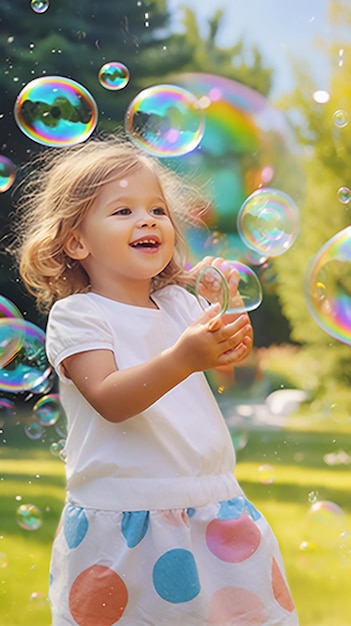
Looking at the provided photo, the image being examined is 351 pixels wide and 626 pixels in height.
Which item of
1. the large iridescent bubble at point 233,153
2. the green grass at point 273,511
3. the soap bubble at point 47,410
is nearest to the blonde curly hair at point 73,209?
the large iridescent bubble at point 233,153

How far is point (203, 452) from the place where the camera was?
178 centimetres

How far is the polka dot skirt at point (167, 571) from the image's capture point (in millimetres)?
1699

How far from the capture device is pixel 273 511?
5.20 meters

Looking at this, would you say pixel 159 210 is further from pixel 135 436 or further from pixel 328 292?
pixel 328 292

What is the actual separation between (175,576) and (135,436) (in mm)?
252

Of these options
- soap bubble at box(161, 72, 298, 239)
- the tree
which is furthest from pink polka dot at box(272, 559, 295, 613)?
the tree

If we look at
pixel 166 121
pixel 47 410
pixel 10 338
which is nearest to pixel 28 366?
pixel 10 338

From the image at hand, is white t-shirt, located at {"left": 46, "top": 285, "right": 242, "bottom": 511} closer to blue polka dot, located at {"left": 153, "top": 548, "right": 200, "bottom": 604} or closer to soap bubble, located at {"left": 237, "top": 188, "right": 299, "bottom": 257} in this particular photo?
blue polka dot, located at {"left": 153, "top": 548, "right": 200, "bottom": 604}

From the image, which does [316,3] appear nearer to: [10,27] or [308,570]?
[10,27]

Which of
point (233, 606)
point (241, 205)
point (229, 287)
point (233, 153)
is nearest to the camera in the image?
point (233, 606)

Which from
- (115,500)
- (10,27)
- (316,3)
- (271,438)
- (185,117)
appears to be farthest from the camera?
(316,3)

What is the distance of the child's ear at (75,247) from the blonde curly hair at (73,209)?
1 cm

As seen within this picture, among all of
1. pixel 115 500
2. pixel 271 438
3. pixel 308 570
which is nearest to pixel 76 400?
pixel 115 500

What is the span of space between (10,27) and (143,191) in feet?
16.3
